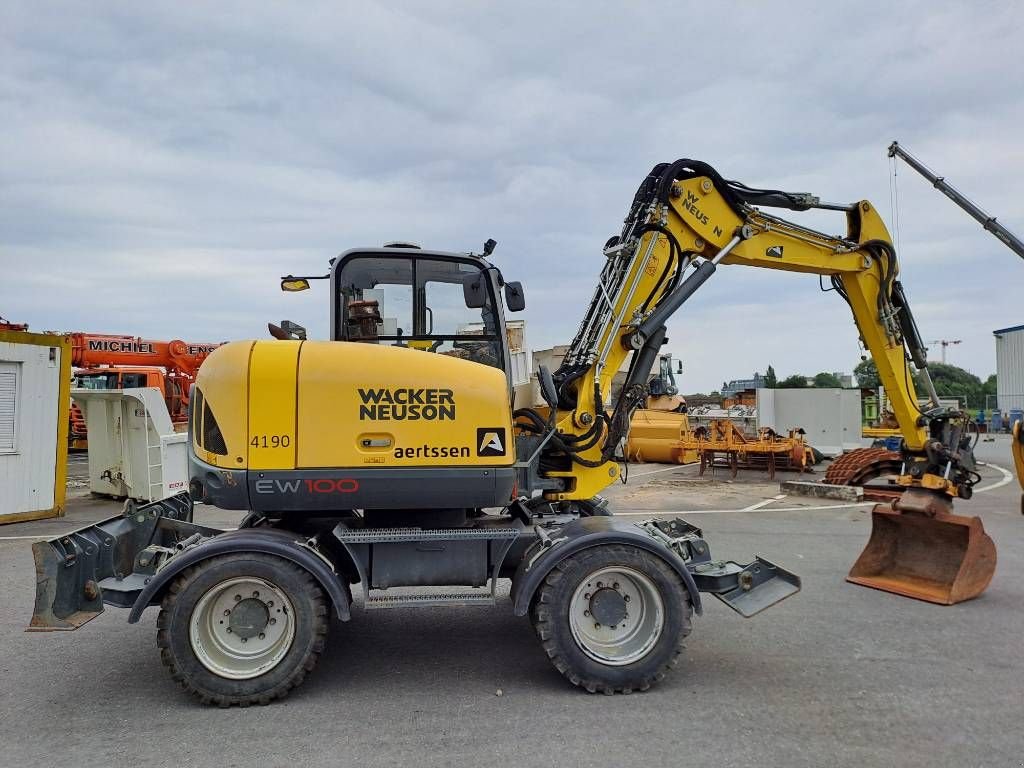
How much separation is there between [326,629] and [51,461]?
913 cm

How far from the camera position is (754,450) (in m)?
16.9

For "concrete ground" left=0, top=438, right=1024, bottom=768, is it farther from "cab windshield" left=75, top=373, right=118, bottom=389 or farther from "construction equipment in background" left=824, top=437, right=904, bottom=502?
"cab windshield" left=75, top=373, right=118, bottom=389

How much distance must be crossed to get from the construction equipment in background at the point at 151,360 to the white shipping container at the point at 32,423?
4.22 metres

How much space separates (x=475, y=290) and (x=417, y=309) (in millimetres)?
467

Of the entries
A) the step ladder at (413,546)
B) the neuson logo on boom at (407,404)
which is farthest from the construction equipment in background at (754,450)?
the neuson logo on boom at (407,404)

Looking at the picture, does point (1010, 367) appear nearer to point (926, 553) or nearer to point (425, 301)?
point (926, 553)

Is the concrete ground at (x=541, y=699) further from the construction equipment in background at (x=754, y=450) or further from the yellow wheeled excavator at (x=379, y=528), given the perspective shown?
the construction equipment in background at (x=754, y=450)

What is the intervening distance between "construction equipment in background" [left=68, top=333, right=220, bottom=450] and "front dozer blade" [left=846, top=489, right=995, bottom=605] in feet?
44.2

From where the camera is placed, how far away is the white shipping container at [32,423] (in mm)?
11000

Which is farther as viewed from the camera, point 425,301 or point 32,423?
point 32,423

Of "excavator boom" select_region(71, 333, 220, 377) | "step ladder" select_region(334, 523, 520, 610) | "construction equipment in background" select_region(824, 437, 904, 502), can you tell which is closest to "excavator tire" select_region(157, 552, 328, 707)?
"step ladder" select_region(334, 523, 520, 610)

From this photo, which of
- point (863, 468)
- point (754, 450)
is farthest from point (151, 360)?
point (863, 468)

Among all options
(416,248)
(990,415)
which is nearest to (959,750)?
(416,248)

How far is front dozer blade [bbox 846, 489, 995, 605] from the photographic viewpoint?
660 cm
